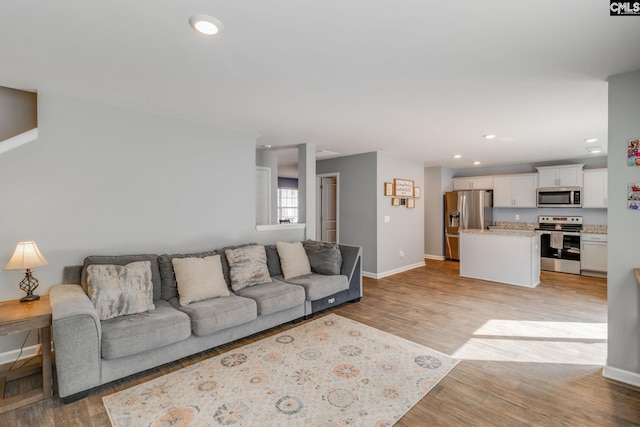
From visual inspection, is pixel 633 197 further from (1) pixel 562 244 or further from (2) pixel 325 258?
(1) pixel 562 244

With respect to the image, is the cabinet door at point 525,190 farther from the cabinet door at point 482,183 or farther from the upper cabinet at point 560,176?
the cabinet door at point 482,183

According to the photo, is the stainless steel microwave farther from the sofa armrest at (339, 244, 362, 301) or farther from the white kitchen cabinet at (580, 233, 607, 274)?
the sofa armrest at (339, 244, 362, 301)

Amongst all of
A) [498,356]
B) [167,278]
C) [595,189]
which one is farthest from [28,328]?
[595,189]

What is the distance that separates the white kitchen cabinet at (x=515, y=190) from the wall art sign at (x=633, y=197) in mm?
5035

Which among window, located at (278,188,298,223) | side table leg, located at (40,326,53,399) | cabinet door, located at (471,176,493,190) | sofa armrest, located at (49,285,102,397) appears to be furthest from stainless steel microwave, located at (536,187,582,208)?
side table leg, located at (40,326,53,399)

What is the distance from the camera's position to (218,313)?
2820 mm

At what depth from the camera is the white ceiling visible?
1.65 meters

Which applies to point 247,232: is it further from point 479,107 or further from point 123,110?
point 479,107

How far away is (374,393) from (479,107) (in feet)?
9.34

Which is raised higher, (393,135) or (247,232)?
(393,135)

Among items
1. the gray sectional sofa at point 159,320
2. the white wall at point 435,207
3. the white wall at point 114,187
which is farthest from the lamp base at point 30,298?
the white wall at point 435,207

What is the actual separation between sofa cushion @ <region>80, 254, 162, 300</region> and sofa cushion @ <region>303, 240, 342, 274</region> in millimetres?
1871

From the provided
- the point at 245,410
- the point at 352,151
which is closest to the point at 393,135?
the point at 352,151

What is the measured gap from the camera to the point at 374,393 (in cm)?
228
